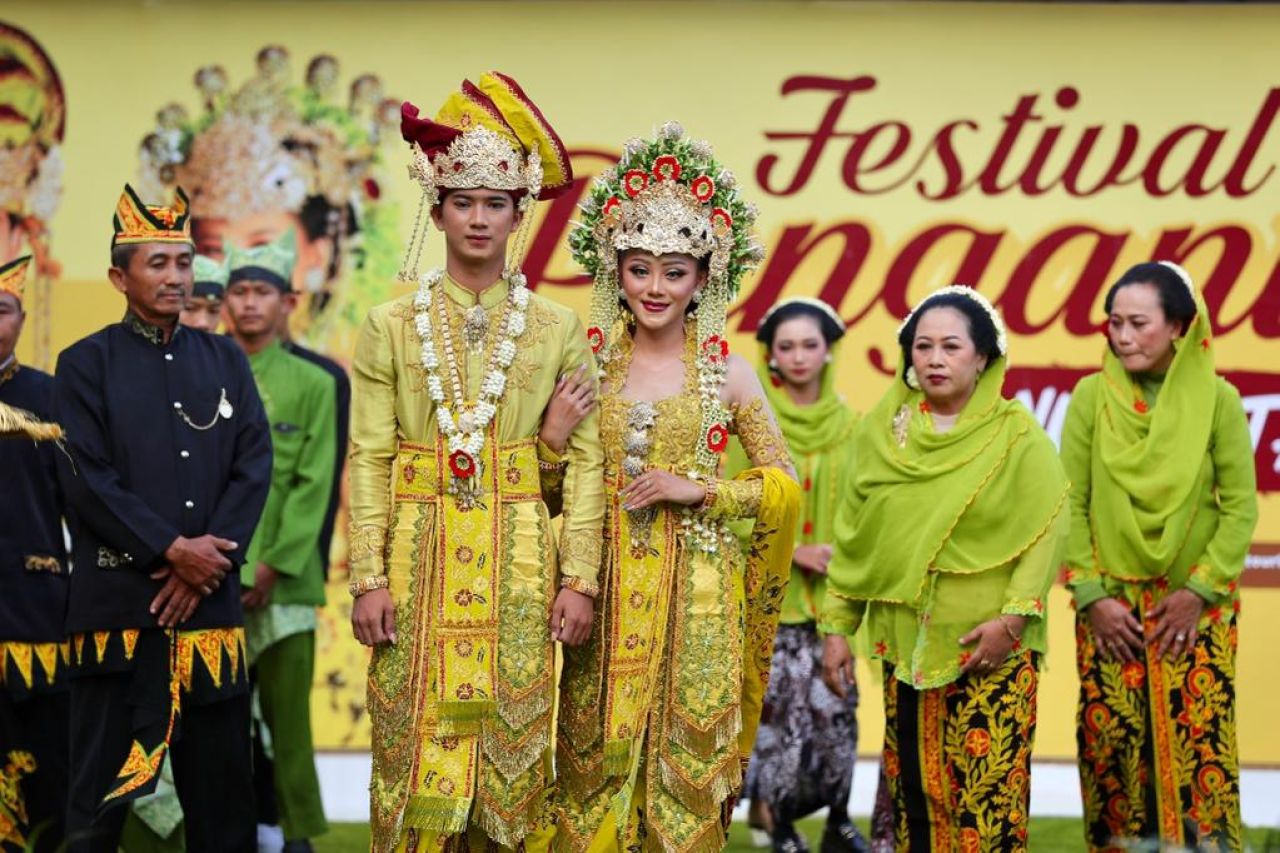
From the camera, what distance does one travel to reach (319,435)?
791 cm

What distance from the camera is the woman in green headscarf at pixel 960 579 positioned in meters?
6.48

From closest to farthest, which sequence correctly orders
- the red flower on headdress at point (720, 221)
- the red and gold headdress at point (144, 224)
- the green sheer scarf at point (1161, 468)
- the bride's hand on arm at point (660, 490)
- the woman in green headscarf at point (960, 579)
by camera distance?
the bride's hand on arm at point (660, 490) → the red flower on headdress at point (720, 221) → the red and gold headdress at point (144, 224) → the woman in green headscarf at point (960, 579) → the green sheer scarf at point (1161, 468)

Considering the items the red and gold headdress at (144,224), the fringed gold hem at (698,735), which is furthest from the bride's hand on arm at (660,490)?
the red and gold headdress at (144,224)

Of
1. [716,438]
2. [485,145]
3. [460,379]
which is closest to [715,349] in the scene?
[716,438]

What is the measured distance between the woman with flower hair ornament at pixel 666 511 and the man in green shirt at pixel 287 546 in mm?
1827

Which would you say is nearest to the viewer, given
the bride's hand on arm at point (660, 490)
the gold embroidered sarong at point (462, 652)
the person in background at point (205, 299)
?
the gold embroidered sarong at point (462, 652)

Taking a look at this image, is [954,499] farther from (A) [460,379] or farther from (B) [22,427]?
(B) [22,427]

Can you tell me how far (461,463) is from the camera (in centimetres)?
578

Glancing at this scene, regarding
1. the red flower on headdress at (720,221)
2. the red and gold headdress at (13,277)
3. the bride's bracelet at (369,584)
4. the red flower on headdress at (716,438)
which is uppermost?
the red flower on headdress at (720,221)

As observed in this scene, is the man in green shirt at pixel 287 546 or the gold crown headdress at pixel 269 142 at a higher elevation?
the gold crown headdress at pixel 269 142

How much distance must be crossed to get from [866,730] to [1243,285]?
2466 millimetres

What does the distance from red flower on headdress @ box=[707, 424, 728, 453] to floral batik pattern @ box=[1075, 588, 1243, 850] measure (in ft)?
5.71

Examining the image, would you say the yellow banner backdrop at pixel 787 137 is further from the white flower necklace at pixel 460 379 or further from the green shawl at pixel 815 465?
the white flower necklace at pixel 460 379

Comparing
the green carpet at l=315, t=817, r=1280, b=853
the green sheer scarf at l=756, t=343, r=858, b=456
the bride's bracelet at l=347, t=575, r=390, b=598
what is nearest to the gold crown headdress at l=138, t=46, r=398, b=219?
the green sheer scarf at l=756, t=343, r=858, b=456
